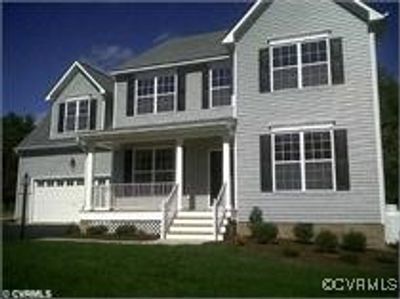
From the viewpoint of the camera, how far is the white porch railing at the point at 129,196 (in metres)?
20.4

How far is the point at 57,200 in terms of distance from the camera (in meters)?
26.0

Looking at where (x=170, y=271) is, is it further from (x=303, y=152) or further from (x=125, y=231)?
(x=125, y=231)

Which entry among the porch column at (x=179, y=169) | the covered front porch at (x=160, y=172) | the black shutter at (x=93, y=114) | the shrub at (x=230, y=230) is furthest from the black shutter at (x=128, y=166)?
the shrub at (x=230, y=230)

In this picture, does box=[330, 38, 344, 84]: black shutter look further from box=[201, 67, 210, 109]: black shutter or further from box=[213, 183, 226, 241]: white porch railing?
box=[201, 67, 210, 109]: black shutter

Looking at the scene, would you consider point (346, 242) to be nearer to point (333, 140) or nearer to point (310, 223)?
point (310, 223)

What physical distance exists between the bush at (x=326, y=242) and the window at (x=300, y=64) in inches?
205

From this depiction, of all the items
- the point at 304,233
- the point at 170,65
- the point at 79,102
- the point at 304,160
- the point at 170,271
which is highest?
the point at 170,65

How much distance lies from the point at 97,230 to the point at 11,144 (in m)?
41.0

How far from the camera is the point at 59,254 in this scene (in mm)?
13391

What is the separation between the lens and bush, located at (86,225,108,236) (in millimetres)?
19094

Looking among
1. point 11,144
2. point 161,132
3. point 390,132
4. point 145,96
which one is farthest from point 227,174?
point 11,144

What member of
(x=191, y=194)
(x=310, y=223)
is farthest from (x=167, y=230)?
(x=310, y=223)

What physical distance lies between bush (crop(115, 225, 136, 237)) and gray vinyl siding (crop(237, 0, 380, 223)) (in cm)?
413

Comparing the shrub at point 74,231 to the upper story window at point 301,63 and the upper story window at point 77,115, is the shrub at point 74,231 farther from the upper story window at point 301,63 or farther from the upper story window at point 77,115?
the upper story window at point 301,63
